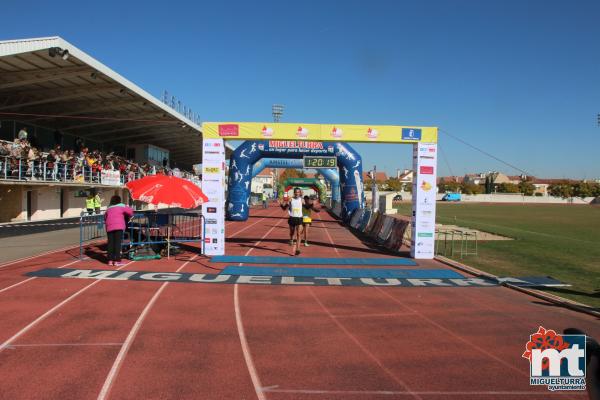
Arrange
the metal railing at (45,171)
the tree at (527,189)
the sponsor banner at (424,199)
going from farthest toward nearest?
the tree at (527,189), the metal railing at (45,171), the sponsor banner at (424,199)

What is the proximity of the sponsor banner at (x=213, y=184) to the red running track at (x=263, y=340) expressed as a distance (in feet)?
13.1

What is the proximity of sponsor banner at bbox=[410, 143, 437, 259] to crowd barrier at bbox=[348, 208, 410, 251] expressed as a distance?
1441 millimetres

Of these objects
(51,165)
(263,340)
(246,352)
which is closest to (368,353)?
(263,340)

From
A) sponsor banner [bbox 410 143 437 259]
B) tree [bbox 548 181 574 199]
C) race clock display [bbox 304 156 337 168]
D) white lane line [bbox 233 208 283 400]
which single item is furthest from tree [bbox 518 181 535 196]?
white lane line [bbox 233 208 283 400]

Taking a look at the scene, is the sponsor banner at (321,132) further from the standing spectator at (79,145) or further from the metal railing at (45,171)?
the standing spectator at (79,145)

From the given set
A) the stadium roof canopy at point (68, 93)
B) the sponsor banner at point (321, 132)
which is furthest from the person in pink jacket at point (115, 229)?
the stadium roof canopy at point (68, 93)

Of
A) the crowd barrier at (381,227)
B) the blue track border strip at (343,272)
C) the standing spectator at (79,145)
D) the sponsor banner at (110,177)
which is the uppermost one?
the standing spectator at (79,145)

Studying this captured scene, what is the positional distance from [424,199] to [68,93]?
18.4m

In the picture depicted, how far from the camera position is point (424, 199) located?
12953 mm

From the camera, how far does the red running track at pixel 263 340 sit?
4.30 m

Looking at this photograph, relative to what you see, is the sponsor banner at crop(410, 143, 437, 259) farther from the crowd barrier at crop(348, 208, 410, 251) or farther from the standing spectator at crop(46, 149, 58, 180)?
the standing spectator at crop(46, 149, 58, 180)

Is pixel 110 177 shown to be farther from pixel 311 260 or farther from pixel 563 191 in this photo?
pixel 563 191

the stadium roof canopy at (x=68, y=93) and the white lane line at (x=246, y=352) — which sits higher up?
the stadium roof canopy at (x=68, y=93)

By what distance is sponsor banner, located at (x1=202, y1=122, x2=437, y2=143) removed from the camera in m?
12.6
